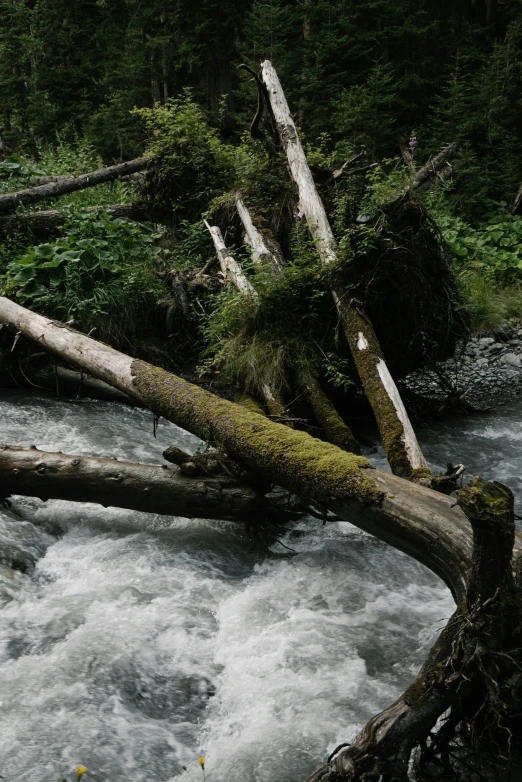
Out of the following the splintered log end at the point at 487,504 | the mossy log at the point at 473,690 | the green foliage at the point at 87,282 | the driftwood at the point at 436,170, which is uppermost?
the driftwood at the point at 436,170

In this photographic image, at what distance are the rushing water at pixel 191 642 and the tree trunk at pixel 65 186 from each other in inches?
213

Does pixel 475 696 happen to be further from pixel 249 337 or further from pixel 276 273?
pixel 276 273

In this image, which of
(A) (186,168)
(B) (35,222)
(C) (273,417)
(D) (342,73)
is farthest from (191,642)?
(D) (342,73)

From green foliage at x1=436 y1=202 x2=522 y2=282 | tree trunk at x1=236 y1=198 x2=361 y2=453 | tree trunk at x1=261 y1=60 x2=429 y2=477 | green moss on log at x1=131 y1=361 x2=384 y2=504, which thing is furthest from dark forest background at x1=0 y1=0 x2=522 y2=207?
green moss on log at x1=131 y1=361 x2=384 y2=504

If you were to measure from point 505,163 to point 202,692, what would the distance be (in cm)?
1168

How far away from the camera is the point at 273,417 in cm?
498

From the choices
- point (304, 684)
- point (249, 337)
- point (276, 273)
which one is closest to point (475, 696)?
point (304, 684)

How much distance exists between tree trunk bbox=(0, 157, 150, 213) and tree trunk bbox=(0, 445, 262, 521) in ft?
17.5

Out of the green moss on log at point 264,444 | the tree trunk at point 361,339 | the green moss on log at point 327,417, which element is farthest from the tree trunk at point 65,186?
the green moss on log at point 327,417

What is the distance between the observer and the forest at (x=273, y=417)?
9.13ft

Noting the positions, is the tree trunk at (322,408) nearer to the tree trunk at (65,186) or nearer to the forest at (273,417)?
the forest at (273,417)

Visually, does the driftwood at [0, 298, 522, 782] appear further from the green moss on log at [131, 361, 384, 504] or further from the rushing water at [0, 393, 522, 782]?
the rushing water at [0, 393, 522, 782]

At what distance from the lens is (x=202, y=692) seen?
3.23 metres

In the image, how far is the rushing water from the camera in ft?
9.46
